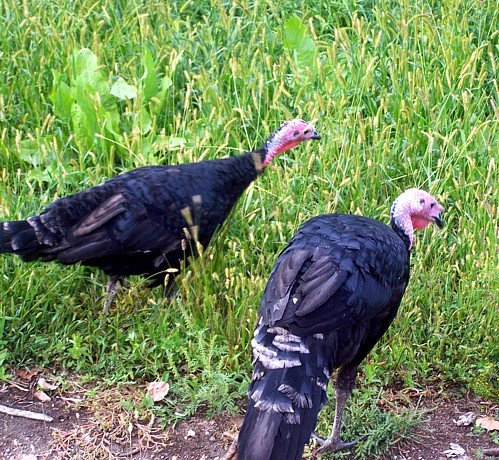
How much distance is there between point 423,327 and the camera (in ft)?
15.1

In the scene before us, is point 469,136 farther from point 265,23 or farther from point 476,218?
point 265,23

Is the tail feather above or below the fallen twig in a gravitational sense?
above

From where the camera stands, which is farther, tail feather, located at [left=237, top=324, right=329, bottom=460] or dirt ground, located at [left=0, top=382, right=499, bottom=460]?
dirt ground, located at [left=0, top=382, right=499, bottom=460]

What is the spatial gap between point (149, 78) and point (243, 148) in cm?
84

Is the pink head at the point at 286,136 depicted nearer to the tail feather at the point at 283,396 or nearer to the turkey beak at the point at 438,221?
the turkey beak at the point at 438,221

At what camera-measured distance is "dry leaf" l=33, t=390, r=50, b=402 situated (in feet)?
14.4

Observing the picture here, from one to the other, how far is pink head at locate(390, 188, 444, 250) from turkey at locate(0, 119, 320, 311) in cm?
101

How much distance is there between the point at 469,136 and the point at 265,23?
199 centimetres

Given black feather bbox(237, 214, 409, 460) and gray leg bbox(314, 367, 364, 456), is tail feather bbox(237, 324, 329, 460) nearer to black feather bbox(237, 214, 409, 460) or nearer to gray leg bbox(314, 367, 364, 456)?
black feather bbox(237, 214, 409, 460)

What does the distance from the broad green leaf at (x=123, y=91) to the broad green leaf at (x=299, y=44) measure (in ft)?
3.80

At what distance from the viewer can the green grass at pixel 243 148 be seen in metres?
4.53

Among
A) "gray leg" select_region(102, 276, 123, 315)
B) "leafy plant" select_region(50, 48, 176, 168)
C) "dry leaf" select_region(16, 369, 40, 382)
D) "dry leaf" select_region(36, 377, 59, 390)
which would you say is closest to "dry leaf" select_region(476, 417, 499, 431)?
"gray leg" select_region(102, 276, 123, 315)

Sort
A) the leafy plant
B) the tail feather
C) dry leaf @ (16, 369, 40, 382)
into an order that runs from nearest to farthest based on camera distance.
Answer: the tail feather, dry leaf @ (16, 369, 40, 382), the leafy plant

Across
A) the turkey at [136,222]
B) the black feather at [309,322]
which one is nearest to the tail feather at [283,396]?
the black feather at [309,322]
